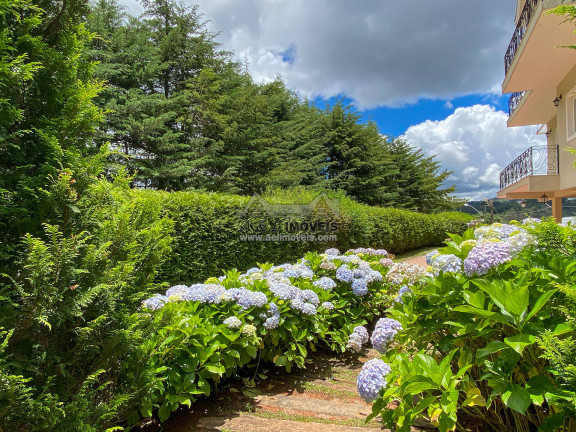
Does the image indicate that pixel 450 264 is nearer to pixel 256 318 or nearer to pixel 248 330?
pixel 248 330

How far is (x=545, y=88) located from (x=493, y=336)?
40.1 ft

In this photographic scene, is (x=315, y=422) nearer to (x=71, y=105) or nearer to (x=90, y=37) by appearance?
(x=71, y=105)

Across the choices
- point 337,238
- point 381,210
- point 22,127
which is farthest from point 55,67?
point 381,210

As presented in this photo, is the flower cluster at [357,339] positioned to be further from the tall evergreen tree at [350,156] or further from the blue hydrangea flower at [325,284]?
the tall evergreen tree at [350,156]

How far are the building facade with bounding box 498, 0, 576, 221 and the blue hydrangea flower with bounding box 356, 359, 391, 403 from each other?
721 cm

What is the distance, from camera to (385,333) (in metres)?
2.29

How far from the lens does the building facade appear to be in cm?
740

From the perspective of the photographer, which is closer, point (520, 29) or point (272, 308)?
point (272, 308)

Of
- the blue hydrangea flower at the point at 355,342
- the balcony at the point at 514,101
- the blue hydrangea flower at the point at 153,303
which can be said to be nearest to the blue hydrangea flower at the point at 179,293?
the blue hydrangea flower at the point at 153,303

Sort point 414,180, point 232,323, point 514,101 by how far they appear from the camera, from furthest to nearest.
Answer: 1. point 414,180
2. point 514,101
3. point 232,323

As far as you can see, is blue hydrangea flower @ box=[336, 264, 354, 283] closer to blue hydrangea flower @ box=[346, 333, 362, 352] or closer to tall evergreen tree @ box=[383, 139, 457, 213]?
blue hydrangea flower @ box=[346, 333, 362, 352]

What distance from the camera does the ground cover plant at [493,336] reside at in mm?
1284

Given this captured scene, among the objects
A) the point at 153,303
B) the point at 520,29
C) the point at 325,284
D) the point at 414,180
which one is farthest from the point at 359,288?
the point at 414,180

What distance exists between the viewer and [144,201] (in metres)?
2.09
